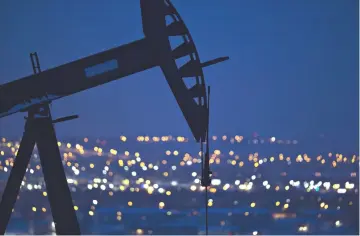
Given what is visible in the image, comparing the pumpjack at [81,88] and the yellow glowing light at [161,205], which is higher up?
the yellow glowing light at [161,205]

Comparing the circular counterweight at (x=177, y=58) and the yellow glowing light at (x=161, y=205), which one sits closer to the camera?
the circular counterweight at (x=177, y=58)

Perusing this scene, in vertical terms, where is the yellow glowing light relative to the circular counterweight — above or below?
above

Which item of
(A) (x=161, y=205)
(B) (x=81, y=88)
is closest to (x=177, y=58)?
(B) (x=81, y=88)

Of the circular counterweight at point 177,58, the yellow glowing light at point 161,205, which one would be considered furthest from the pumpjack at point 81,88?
the yellow glowing light at point 161,205

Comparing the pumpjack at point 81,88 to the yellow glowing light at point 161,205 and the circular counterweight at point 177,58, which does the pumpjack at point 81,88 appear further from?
the yellow glowing light at point 161,205

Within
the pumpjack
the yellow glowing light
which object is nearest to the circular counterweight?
the pumpjack

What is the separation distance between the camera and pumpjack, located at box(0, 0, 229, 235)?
5223 mm

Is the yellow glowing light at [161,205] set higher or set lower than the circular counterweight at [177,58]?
→ higher

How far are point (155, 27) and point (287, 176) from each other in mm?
67240

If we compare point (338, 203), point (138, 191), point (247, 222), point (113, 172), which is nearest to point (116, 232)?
point (247, 222)

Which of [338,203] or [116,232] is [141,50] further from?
[338,203]

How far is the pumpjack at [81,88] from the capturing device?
5223 millimetres

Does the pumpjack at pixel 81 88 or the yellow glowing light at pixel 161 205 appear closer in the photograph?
the pumpjack at pixel 81 88

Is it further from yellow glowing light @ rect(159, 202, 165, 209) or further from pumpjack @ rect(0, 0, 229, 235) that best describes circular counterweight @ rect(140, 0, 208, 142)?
yellow glowing light @ rect(159, 202, 165, 209)
